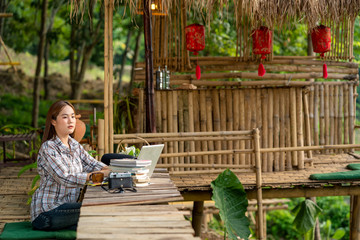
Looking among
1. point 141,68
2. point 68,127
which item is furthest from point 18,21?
point 68,127

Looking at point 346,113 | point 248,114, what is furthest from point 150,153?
point 346,113

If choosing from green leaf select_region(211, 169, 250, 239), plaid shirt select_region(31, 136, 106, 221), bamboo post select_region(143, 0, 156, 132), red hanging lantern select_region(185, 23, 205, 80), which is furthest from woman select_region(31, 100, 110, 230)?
red hanging lantern select_region(185, 23, 205, 80)

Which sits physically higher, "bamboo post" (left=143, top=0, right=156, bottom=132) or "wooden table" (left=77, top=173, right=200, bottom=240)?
"bamboo post" (left=143, top=0, right=156, bottom=132)

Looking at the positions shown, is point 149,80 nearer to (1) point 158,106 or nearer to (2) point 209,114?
(1) point 158,106

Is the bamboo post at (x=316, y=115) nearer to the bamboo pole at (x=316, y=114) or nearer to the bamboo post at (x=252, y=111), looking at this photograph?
the bamboo pole at (x=316, y=114)

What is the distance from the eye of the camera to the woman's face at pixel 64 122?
3496mm

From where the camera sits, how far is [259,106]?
6.88 meters

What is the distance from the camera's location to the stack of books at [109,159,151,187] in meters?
3.35

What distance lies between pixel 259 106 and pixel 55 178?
4.12 metres

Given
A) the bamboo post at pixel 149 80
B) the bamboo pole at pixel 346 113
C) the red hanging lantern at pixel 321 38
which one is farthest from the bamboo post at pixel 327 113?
the bamboo post at pixel 149 80

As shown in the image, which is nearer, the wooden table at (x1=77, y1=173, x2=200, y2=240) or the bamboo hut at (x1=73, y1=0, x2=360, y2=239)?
the wooden table at (x1=77, y1=173, x2=200, y2=240)

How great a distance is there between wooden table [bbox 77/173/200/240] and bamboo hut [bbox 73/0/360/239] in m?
2.08

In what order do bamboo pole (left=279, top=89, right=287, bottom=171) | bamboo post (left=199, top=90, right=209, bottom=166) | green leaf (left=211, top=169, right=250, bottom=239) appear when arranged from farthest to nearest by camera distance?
bamboo pole (left=279, top=89, right=287, bottom=171), bamboo post (left=199, top=90, right=209, bottom=166), green leaf (left=211, top=169, right=250, bottom=239)

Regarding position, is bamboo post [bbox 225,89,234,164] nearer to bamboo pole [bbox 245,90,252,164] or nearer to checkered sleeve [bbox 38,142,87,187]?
bamboo pole [bbox 245,90,252,164]
